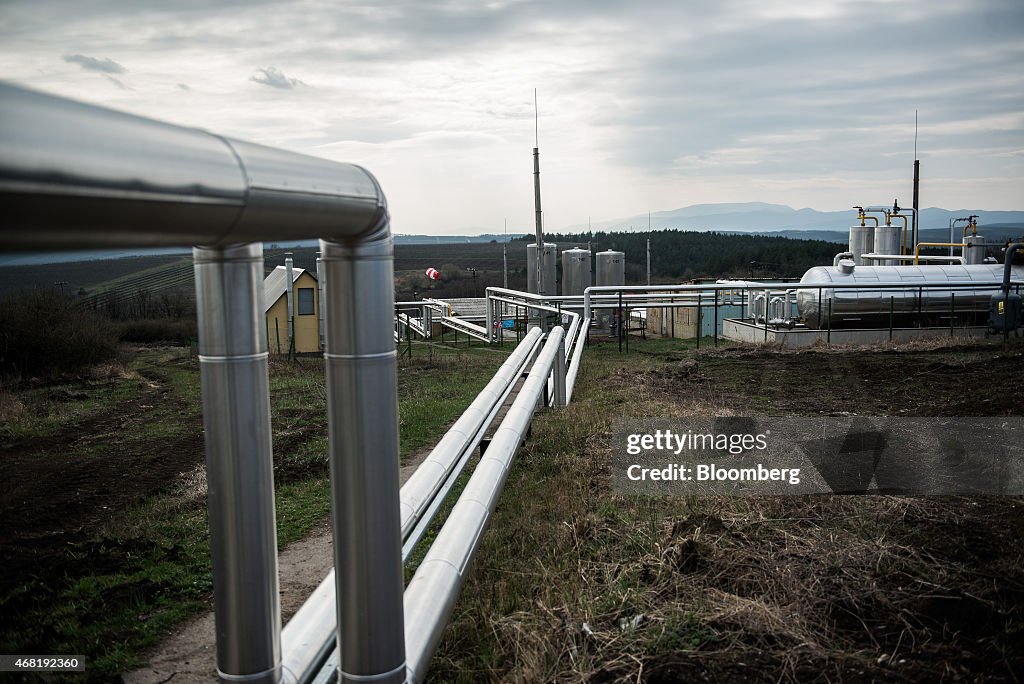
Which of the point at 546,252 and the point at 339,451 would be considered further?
the point at 546,252

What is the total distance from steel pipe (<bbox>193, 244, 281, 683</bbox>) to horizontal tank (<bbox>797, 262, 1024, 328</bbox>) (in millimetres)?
17498

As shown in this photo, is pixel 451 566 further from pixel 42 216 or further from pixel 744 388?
pixel 744 388

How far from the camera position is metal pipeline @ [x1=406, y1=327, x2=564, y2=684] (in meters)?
2.63

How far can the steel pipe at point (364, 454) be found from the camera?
6.36 ft

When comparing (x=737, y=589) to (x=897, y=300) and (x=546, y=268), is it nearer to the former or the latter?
(x=897, y=300)

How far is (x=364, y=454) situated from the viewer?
6.46 feet

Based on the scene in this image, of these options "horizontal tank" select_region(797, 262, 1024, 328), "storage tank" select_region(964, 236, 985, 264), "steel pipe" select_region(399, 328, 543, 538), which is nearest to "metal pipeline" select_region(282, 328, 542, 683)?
"steel pipe" select_region(399, 328, 543, 538)

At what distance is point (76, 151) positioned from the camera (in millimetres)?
1049

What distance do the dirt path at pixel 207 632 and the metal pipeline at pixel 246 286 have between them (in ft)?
3.89

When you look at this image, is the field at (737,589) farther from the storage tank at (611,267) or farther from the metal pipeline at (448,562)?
the storage tank at (611,267)

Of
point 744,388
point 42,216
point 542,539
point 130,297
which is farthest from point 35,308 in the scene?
point 42,216

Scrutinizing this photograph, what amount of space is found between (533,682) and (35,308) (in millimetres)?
17089

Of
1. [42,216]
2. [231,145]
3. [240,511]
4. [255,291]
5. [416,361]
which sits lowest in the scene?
[416,361]

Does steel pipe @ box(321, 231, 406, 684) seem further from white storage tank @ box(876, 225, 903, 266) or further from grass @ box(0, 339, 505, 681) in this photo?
white storage tank @ box(876, 225, 903, 266)
